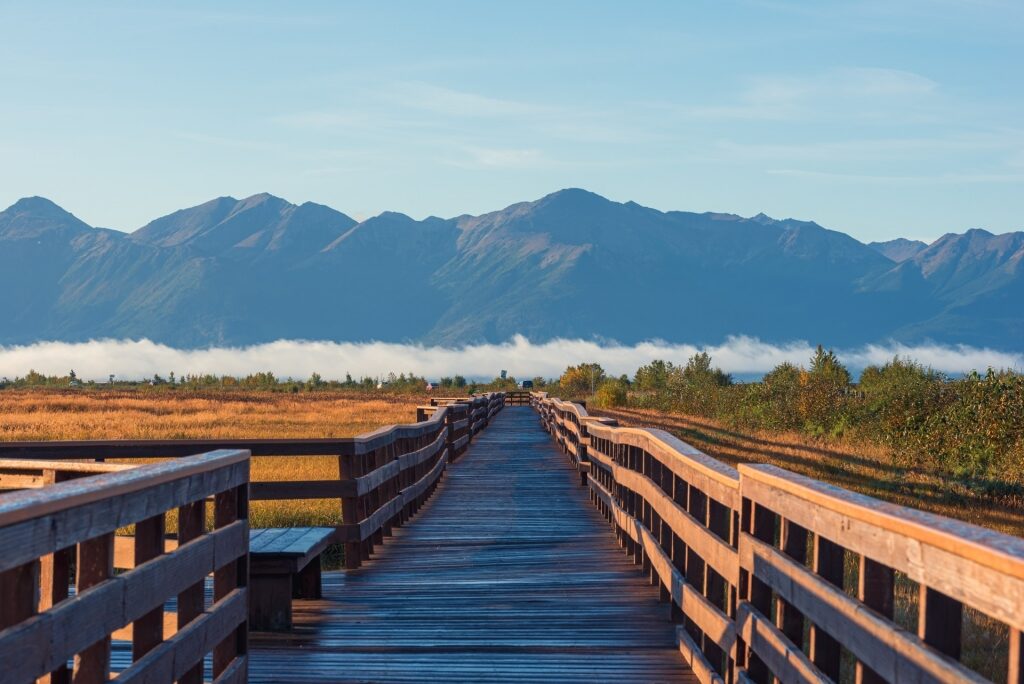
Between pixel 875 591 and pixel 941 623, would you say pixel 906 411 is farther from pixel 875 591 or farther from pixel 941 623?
pixel 941 623

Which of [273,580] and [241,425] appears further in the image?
[241,425]

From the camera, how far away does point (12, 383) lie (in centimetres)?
10219

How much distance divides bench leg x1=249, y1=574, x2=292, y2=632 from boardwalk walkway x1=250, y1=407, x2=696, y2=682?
158mm

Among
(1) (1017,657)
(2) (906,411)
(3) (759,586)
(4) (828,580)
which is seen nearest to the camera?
(1) (1017,657)

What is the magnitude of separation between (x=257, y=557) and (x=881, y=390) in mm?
27408

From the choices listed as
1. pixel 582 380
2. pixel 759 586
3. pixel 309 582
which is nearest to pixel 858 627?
pixel 759 586

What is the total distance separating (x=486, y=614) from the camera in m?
8.45

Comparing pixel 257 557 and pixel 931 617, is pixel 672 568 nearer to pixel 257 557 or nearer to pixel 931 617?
pixel 257 557

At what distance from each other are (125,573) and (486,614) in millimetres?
4535

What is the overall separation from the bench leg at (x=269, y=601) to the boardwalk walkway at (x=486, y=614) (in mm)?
158

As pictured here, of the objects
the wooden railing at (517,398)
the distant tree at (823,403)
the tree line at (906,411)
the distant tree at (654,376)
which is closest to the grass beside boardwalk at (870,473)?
the tree line at (906,411)

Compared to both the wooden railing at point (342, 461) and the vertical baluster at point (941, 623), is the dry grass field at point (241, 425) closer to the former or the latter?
the wooden railing at point (342, 461)

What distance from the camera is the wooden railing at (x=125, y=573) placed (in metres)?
3.44

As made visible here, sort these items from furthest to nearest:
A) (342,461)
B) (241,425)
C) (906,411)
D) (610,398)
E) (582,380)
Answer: (582,380), (610,398), (241,425), (906,411), (342,461)
